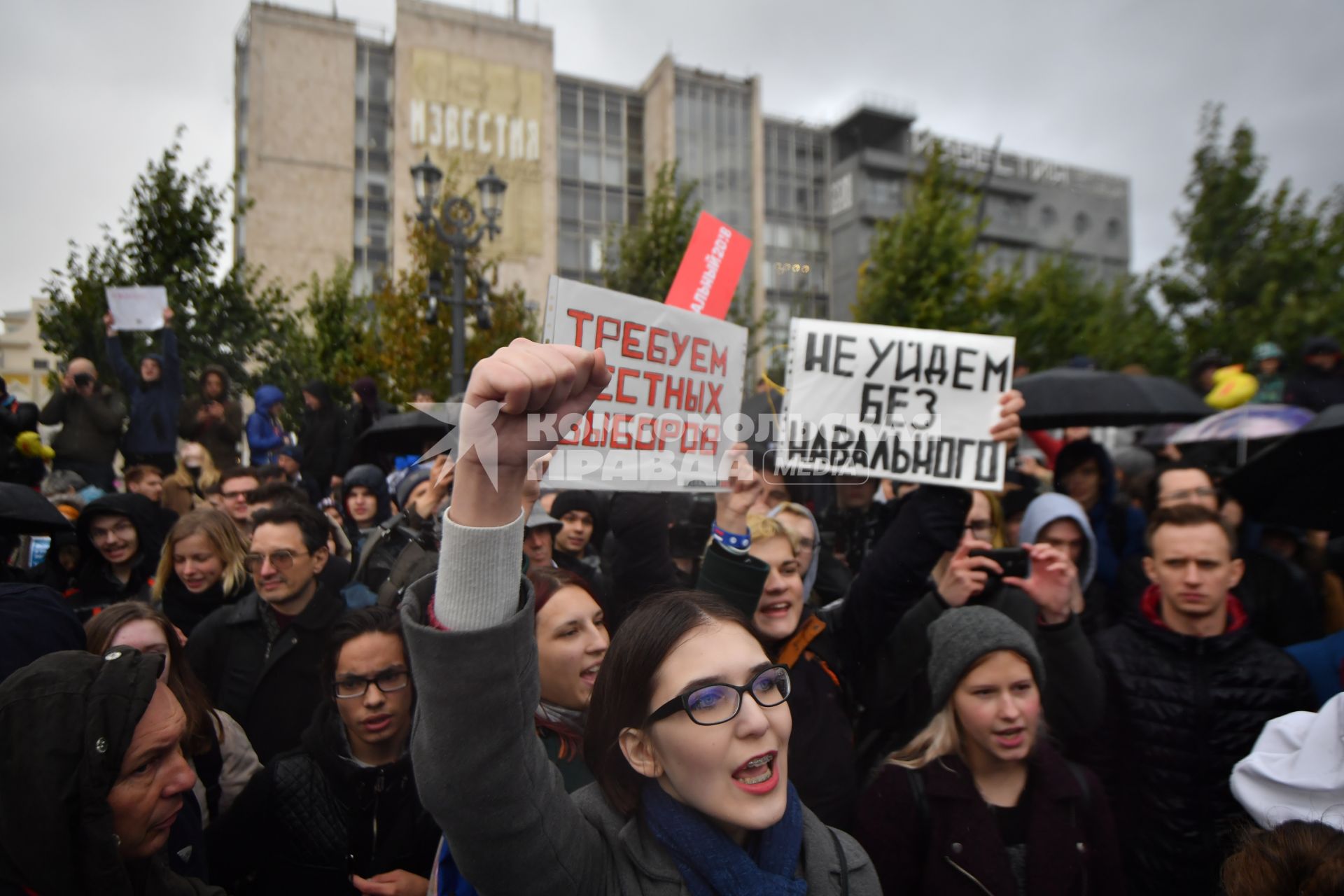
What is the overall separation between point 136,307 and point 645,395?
22.8 ft

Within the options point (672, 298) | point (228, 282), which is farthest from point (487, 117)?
point (672, 298)

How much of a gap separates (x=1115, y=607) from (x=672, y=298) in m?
2.71

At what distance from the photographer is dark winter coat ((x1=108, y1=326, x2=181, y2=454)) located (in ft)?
23.5

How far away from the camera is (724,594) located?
2561 mm

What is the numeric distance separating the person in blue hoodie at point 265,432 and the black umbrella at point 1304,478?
7529 mm

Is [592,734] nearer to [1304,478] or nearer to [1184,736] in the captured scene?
[1184,736]

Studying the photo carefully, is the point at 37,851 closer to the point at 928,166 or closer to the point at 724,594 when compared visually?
the point at 724,594


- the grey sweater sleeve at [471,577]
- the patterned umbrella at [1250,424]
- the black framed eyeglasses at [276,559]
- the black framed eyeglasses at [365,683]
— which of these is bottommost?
the black framed eyeglasses at [365,683]

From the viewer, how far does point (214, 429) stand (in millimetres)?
7438

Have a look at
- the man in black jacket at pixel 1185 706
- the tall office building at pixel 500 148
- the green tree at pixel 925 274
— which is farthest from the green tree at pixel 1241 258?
the tall office building at pixel 500 148

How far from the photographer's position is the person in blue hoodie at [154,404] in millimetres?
7168

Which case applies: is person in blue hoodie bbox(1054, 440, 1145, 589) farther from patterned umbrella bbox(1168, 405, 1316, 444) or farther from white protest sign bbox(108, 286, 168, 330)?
white protest sign bbox(108, 286, 168, 330)

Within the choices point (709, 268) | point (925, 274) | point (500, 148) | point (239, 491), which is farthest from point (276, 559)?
point (500, 148)

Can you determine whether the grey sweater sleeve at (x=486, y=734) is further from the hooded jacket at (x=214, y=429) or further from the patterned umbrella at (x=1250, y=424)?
the hooded jacket at (x=214, y=429)
